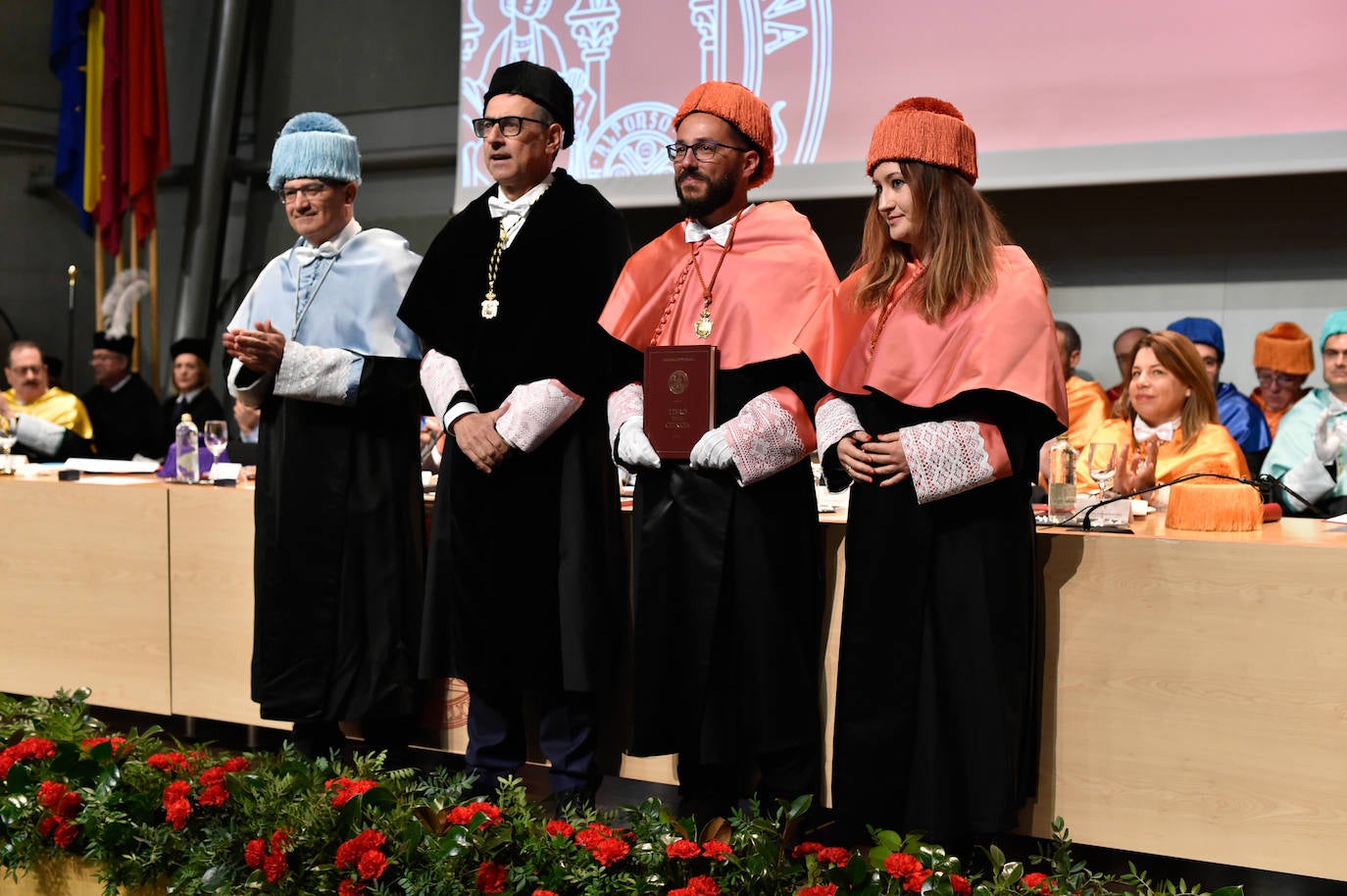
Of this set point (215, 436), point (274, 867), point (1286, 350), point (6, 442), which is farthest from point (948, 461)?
point (1286, 350)

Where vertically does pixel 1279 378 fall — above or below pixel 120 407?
above

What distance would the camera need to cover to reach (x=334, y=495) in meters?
3.06

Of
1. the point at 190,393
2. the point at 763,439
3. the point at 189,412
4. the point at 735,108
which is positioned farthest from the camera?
the point at 190,393

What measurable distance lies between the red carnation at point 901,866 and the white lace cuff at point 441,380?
135cm

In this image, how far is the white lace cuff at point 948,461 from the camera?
2324 mm

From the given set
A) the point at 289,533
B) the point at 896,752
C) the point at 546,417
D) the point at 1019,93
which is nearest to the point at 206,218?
the point at 1019,93

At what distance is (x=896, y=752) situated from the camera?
243cm

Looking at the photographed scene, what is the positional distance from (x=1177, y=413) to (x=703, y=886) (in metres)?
2.30

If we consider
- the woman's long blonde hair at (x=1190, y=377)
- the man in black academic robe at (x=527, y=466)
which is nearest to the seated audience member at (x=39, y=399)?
the man in black academic robe at (x=527, y=466)

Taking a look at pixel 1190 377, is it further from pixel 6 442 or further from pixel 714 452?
pixel 6 442

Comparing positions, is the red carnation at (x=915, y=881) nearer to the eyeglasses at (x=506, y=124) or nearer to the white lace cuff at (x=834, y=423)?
the white lace cuff at (x=834, y=423)

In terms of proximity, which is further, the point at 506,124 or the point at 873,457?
the point at 506,124

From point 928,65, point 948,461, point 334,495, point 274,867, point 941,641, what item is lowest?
point 274,867

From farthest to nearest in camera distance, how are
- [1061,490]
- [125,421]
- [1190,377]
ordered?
[125,421], [1190,377], [1061,490]
